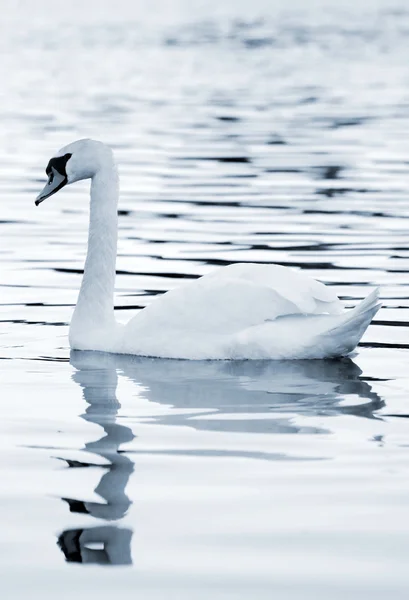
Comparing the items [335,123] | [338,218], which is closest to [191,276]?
[338,218]

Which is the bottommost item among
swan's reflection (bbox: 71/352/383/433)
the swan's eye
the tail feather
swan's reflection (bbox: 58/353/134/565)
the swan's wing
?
swan's reflection (bbox: 58/353/134/565)

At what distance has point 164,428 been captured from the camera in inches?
318

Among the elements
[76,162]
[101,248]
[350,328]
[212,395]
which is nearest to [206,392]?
[212,395]

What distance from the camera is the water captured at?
5957 millimetres

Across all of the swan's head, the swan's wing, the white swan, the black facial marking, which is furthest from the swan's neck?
the swan's wing

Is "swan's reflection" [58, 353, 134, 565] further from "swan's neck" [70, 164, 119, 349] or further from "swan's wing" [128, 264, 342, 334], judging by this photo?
"swan's neck" [70, 164, 119, 349]

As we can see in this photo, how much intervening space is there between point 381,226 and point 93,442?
890 cm

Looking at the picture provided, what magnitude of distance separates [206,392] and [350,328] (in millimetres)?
1001

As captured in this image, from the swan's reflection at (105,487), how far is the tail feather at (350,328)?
1.30m

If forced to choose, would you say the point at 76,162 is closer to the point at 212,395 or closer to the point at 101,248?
the point at 101,248

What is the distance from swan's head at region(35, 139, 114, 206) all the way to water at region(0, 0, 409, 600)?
1058mm

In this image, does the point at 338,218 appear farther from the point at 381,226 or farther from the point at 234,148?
the point at 234,148

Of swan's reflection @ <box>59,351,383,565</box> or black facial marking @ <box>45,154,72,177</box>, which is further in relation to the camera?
black facial marking @ <box>45,154,72,177</box>

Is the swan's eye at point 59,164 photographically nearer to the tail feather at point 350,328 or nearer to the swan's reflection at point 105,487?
the swan's reflection at point 105,487
